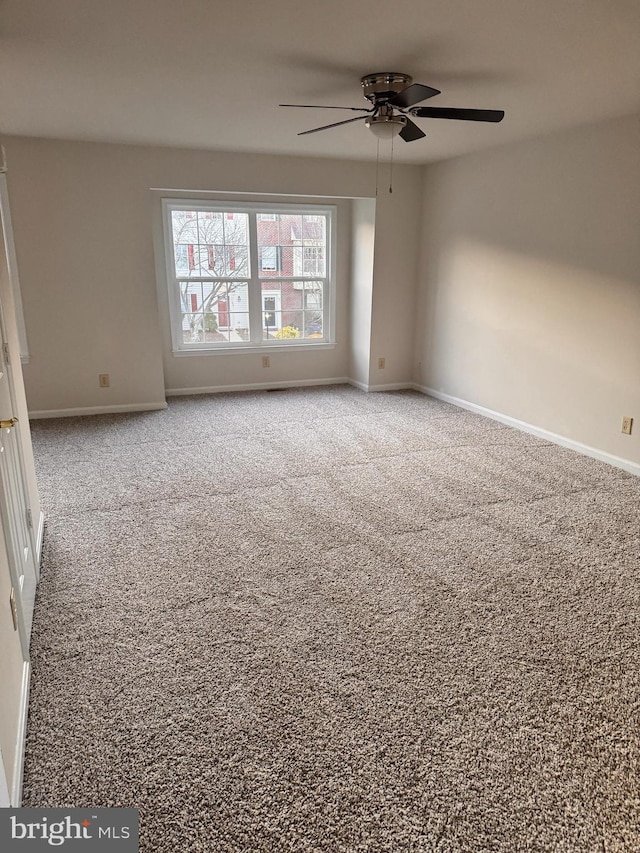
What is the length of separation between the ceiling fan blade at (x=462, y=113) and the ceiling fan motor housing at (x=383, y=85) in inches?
5.6

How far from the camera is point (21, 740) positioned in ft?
5.33

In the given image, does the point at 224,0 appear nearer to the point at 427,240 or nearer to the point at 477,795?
the point at 477,795

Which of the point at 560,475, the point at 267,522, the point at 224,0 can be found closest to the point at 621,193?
the point at 560,475

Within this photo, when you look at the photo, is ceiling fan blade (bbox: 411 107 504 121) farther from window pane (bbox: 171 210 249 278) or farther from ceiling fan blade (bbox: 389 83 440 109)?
window pane (bbox: 171 210 249 278)

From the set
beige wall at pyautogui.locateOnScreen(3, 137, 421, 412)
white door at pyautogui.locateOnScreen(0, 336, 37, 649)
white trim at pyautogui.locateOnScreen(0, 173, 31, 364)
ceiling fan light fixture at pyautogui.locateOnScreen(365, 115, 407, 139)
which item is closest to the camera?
white door at pyautogui.locateOnScreen(0, 336, 37, 649)

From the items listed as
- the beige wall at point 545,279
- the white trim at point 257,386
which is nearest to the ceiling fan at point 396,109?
the beige wall at point 545,279

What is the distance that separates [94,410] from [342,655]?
3.96m

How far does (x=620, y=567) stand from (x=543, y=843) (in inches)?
62.8

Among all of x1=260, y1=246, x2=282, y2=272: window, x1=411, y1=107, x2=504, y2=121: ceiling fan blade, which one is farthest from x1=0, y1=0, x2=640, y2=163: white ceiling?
x1=260, y1=246, x2=282, y2=272: window

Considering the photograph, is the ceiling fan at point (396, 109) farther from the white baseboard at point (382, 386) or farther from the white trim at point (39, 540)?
the white baseboard at point (382, 386)

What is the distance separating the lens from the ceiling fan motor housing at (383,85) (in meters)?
2.84

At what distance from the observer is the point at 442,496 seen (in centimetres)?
344

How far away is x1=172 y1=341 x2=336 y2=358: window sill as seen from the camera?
583cm

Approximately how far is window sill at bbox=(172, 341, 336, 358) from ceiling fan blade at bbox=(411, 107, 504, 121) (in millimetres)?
3461
